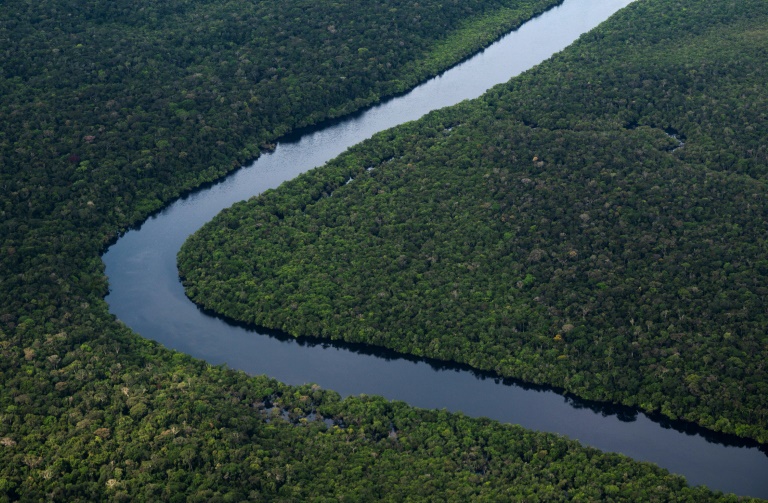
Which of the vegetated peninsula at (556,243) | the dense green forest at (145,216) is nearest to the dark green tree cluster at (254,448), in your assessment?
the dense green forest at (145,216)

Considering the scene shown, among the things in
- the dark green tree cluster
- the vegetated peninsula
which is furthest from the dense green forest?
the vegetated peninsula

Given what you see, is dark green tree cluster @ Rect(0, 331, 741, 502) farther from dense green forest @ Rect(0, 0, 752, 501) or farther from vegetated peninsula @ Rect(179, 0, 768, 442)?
vegetated peninsula @ Rect(179, 0, 768, 442)

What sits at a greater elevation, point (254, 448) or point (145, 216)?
point (145, 216)

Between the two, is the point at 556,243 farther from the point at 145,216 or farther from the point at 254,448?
the point at 145,216

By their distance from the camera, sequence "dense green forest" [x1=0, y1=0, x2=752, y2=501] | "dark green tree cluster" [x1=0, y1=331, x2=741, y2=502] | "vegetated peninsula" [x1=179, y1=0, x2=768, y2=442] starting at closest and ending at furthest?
"dark green tree cluster" [x1=0, y1=331, x2=741, y2=502] < "dense green forest" [x1=0, y1=0, x2=752, y2=501] < "vegetated peninsula" [x1=179, y1=0, x2=768, y2=442]

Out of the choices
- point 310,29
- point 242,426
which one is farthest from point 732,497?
point 310,29

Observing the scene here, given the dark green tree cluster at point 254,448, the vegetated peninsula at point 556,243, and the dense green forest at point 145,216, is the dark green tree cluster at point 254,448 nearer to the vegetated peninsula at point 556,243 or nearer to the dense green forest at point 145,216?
the dense green forest at point 145,216
